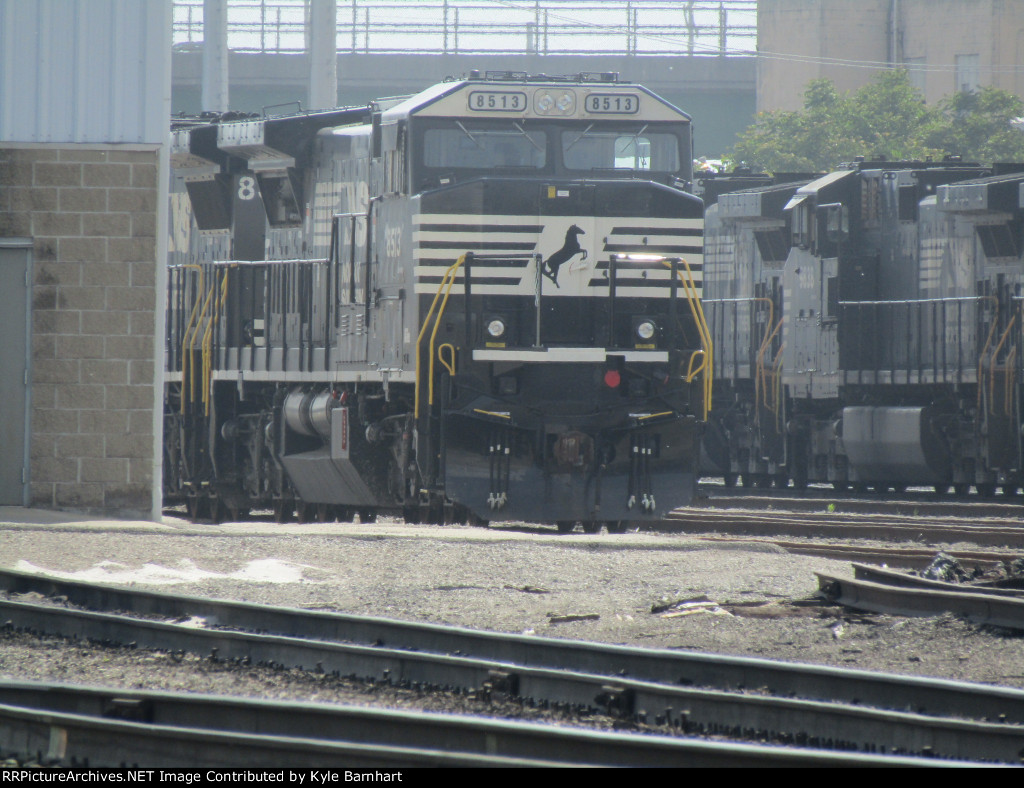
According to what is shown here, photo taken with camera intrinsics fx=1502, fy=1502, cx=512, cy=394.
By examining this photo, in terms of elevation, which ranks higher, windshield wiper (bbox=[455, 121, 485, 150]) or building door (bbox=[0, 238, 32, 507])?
windshield wiper (bbox=[455, 121, 485, 150])

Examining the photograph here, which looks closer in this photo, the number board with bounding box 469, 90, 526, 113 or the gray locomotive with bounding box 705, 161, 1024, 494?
the number board with bounding box 469, 90, 526, 113

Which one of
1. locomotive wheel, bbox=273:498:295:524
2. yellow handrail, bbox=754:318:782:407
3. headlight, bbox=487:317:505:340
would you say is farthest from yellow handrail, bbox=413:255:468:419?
yellow handrail, bbox=754:318:782:407

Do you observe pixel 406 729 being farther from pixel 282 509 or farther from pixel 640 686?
pixel 282 509

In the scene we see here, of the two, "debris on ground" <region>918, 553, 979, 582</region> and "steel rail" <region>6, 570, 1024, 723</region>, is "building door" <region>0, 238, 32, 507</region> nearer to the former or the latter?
"steel rail" <region>6, 570, 1024, 723</region>

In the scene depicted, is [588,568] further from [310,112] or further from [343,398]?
[310,112]

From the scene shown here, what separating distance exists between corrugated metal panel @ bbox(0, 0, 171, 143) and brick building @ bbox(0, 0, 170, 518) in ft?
0.04

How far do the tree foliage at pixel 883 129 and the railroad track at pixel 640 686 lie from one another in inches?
1321

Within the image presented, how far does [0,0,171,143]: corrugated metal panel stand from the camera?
40.5 feet

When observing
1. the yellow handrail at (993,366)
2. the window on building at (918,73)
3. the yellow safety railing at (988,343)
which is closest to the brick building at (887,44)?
the window on building at (918,73)

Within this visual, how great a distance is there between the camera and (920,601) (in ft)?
25.0

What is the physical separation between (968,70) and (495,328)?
4199 centimetres

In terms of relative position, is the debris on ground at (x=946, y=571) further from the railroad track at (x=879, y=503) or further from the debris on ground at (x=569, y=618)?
the railroad track at (x=879, y=503)

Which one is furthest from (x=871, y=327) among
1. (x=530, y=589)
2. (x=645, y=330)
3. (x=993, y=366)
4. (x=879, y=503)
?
(x=530, y=589)
